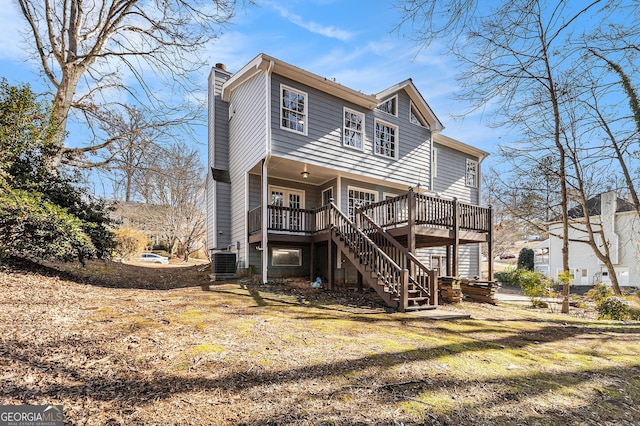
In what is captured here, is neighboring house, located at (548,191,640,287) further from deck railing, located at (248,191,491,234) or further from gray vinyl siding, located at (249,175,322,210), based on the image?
gray vinyl siding, located at (249,175,322,210)

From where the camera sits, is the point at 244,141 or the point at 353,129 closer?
the point at 244,141

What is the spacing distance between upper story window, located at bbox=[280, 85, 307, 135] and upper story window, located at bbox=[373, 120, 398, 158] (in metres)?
3.34

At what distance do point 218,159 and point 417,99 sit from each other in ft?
30.1

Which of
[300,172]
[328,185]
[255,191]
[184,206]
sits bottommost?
[255,191]

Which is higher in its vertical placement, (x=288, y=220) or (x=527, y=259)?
(x=288, y=220)

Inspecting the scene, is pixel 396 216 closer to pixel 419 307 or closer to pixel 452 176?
pixel 419 307

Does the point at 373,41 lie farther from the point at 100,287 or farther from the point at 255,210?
the point at 100,287

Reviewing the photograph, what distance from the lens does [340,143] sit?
1195 centimetres

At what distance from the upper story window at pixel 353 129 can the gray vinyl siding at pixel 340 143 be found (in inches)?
7.2

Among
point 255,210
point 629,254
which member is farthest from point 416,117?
point 629,254

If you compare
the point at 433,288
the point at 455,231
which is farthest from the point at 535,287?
the point at 433,288

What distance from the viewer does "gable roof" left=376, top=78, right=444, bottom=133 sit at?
13336mm

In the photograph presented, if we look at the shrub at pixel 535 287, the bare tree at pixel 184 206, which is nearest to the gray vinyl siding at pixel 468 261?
the shrub at pixel 535 287

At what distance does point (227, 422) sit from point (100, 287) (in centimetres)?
744
